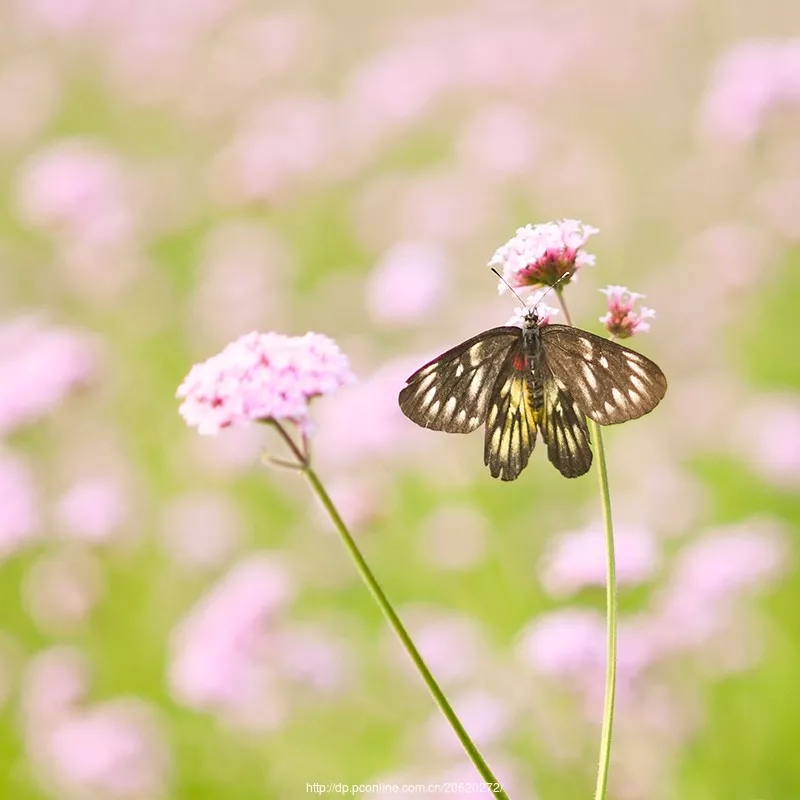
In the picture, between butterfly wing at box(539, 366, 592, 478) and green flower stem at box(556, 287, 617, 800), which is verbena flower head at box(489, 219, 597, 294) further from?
green flower stem at box(556, 287, 617, 800)

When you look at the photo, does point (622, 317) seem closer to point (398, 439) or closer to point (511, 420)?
point (511, 420)

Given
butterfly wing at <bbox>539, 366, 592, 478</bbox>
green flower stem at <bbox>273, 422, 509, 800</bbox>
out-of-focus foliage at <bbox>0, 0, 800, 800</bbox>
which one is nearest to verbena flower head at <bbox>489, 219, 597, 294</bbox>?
butterfly wing at <bbox>539, 366, 592, 478</bbox>

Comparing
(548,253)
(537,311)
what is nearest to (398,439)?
(537,311)

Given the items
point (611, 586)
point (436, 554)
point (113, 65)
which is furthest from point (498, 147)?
point (611, 586)

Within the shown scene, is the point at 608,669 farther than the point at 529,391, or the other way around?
the point at 529,391

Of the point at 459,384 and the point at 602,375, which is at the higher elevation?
the point at 459,384

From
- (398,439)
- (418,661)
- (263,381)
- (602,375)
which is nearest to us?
(418,661)

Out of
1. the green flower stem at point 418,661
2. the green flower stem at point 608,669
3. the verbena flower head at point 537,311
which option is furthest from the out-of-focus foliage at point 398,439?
the green flower stem at point 418,661
